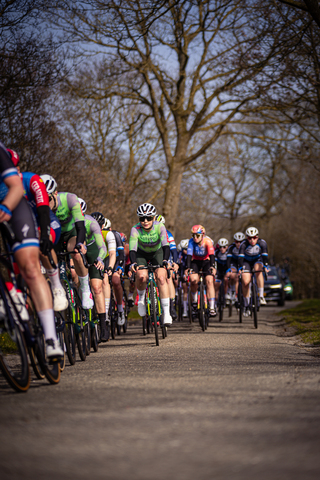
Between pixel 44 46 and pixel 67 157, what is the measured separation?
7973 millimetres

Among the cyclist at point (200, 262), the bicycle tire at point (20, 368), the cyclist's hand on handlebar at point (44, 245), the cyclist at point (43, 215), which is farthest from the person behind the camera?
the cyclist at point (200, 262)

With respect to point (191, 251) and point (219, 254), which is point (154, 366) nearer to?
point (191, 251)

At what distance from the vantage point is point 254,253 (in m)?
15.4

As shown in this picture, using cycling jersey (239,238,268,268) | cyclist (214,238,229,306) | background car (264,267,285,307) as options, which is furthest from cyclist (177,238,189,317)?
background car (264,267,285,307)

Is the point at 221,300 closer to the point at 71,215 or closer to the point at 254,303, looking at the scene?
the point at 254,303

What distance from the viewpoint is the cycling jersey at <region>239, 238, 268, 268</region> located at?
50.0 ft

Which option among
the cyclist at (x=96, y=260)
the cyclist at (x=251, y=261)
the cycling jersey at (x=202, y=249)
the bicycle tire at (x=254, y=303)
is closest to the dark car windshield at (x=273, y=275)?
the cyclist at (x=251, y=261)

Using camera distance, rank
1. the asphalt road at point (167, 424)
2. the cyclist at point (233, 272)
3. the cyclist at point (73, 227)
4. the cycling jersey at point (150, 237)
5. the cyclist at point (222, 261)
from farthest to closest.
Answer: the cyclist at point (222, 261) < the cyclist at point (233, 272) < the cycling jersey at point (150, 237) < the cyclist at point (73, 227) < the asphalt road at point (167, 424)

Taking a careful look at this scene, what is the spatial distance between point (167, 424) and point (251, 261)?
464 inches

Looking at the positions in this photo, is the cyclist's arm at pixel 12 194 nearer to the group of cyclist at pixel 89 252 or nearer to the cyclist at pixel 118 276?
the group of cyclist at pixel 89 252

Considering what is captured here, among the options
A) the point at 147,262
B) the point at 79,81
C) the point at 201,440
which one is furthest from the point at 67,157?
the point at 201,440

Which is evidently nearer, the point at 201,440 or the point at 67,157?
the point at 201,440

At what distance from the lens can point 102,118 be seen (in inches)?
1202

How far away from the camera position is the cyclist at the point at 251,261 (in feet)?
49.1
